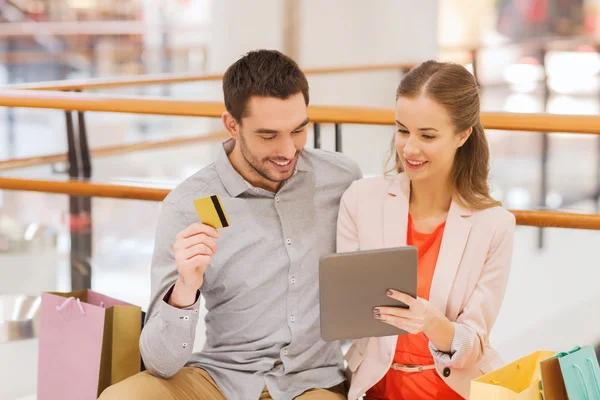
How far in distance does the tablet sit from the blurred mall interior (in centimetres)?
86

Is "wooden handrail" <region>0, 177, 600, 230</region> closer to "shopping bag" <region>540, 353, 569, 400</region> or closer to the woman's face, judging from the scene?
the woman's face

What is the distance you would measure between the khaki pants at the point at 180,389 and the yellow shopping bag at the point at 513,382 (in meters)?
0.50

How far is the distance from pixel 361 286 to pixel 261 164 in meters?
0.51

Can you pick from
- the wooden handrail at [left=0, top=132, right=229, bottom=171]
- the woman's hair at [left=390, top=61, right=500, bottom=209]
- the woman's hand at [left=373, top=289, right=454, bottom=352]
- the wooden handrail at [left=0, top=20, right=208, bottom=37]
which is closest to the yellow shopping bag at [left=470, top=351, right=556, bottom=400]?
the woman's hand at [left=373, top=289, right=454, bottom=352]

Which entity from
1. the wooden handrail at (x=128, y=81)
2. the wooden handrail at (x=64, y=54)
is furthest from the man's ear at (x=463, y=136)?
the wooden handrail at (x=64, y=54)

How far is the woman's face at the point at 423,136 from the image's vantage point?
2.30 m

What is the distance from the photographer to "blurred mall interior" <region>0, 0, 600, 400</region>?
375cm

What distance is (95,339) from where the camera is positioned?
2547mm

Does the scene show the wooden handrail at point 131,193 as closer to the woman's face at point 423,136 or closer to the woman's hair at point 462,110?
the woman's hair at point 462,110

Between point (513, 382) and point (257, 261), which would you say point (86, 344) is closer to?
point (257, 261)

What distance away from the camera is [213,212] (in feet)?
7.27

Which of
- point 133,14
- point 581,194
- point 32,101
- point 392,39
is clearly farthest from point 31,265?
point 133,14

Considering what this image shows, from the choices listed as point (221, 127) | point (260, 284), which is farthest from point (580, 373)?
point (221, 127)

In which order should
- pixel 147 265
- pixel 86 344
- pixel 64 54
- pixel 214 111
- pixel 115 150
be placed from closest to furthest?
pixel 86 344 < pixel 214 111 < pixel 147 265 < pixel 115 150 < pixel 64 54
